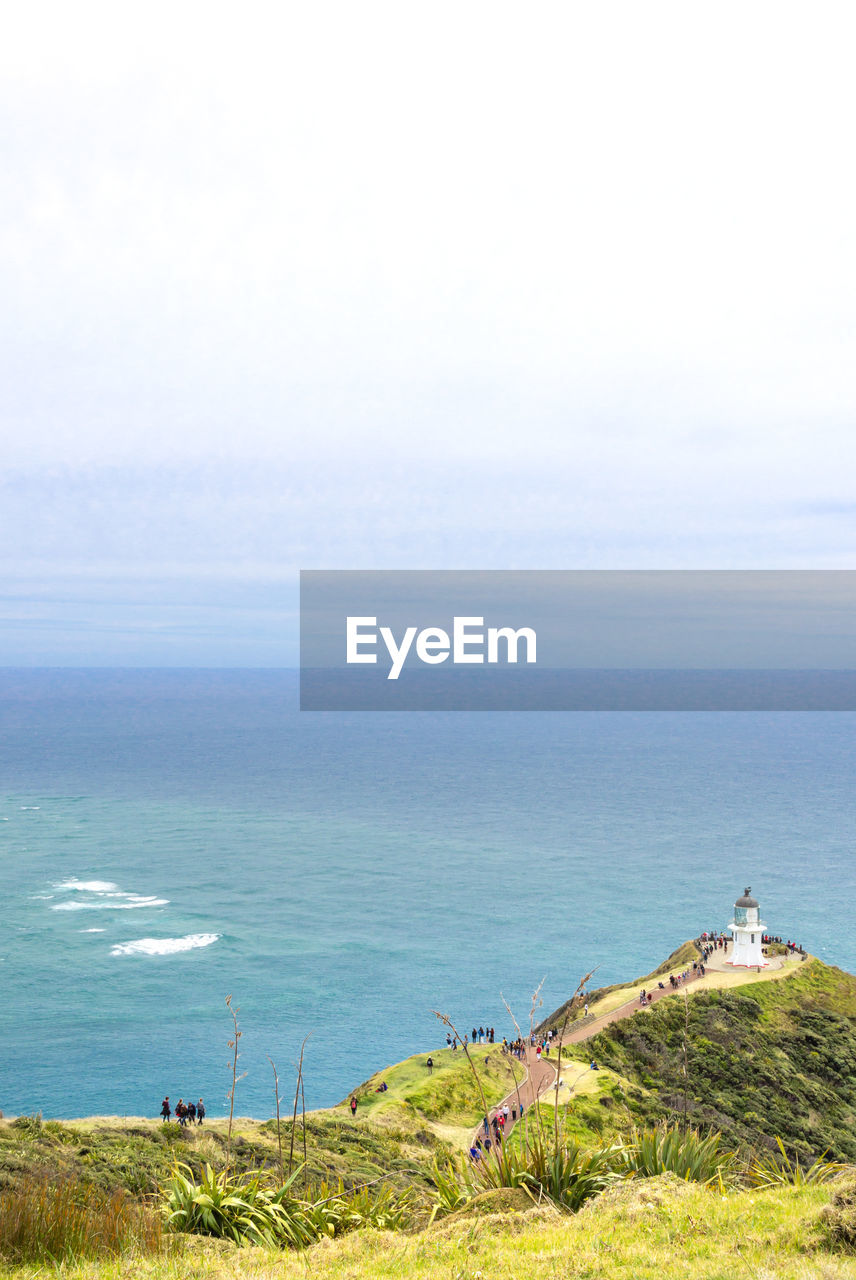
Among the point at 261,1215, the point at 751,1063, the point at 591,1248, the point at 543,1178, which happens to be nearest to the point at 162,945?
the point at 751,1063

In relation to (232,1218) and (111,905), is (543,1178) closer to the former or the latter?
(232,1218)

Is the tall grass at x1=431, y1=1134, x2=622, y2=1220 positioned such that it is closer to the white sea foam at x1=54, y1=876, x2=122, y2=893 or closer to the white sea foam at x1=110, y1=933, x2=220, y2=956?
the white sea foam at x1=110, y1=933, x2=220, y2=956

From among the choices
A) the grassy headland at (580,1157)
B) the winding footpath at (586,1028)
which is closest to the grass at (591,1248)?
the grassy headland at (580,1157)

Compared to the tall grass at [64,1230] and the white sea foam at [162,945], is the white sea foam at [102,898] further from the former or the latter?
the tall grass at [64,1230]

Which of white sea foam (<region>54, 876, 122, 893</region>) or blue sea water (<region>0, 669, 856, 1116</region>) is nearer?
blue sea water (<region>0, 669, 856, 1116</region>)

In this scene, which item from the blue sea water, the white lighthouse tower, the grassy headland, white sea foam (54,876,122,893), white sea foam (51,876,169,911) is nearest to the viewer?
the grassy headland

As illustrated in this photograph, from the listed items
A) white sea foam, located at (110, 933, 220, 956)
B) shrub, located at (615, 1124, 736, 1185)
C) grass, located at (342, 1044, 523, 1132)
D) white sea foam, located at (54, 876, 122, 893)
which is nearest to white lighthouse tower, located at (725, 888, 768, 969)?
grass, located at (342, 1044, 523, 1132)
